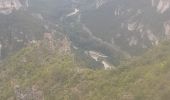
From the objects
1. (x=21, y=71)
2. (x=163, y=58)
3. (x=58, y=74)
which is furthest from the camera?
(x=21, y=71)

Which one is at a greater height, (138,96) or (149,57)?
(149,57)

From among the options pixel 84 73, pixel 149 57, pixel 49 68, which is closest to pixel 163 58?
pixel 149 57

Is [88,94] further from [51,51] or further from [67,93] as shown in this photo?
[51,51]

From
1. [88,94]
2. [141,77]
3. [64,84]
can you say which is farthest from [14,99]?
[141,77]

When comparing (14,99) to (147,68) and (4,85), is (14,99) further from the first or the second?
(147,68)

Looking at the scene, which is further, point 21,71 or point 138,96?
point 21,71

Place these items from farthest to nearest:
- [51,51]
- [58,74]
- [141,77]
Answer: [51,51], [58,74], [141,77]
